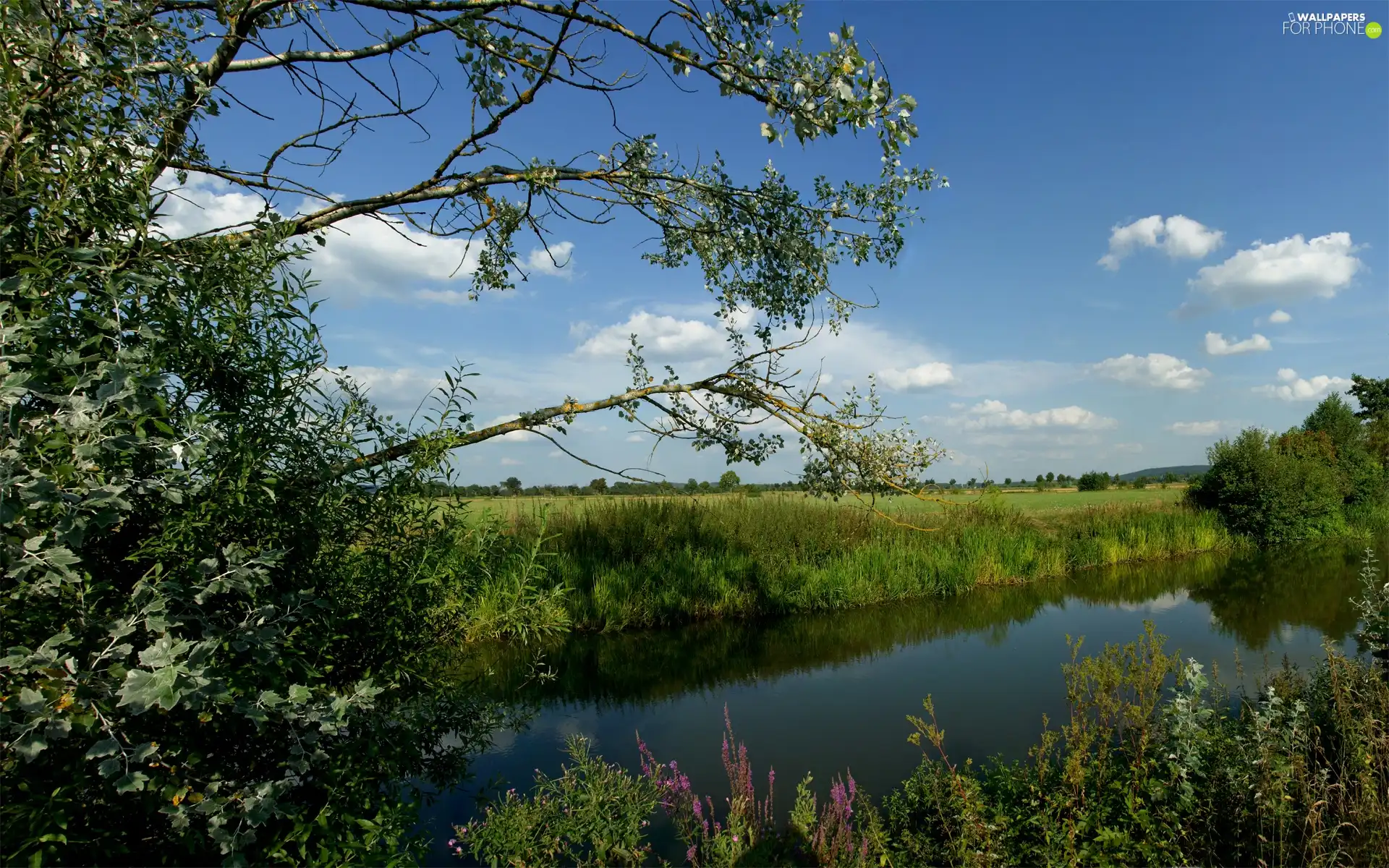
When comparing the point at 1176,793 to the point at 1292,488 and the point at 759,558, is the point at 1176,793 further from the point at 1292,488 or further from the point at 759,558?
the point at 1292,488

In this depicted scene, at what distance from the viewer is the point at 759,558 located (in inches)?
527

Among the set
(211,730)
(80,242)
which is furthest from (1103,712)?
(80,242)

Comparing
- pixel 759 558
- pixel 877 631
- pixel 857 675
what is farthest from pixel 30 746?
pixel 759 558

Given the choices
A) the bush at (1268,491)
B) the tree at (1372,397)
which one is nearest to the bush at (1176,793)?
the bush at (1268,491)

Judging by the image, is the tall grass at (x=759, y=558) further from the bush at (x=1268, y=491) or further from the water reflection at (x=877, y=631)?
the bush at (x=1268, y=491)

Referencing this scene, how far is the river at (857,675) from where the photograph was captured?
→ 6.37 meters

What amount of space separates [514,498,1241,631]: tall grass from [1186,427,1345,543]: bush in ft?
39.8

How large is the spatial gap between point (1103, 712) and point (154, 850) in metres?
4.64

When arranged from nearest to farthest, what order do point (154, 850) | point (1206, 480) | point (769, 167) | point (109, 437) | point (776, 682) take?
point (109, 437), point (154, 850), point (769, 167), point (776, 682), point (1206, 480)

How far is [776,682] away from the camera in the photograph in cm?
875

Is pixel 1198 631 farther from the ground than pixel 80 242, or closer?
closer

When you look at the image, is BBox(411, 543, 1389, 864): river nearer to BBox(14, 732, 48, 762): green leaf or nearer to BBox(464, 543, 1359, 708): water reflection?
BBox(464, 543, 1359, 708): water reflection

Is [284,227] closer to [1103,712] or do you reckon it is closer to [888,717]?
[1103,712]

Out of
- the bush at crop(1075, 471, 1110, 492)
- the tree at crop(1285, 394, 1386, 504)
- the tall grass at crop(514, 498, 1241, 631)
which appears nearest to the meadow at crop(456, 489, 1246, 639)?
the tall grass at crop(514, 498, 1241, 631)
